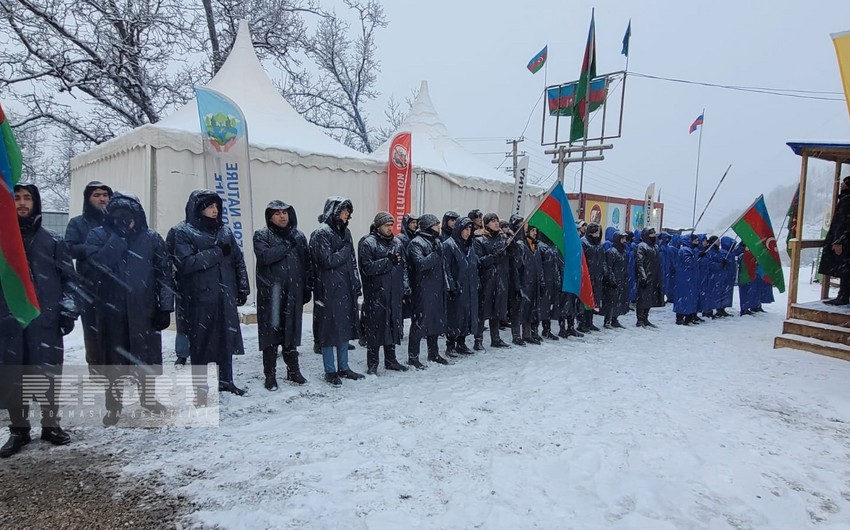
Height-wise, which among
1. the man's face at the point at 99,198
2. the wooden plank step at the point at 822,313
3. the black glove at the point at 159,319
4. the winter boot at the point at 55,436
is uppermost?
the man's face at the point at 99,198

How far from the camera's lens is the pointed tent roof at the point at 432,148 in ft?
35.2

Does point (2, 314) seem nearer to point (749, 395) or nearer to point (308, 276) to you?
point (308, 276)

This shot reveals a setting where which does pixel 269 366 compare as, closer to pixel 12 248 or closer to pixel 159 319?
pixel 159 319

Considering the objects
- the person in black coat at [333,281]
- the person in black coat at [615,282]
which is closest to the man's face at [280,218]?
the person in black coat at [333,281]

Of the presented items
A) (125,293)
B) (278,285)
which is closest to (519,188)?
(278,285)

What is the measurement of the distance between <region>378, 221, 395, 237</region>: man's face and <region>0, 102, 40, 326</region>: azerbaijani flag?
304cm

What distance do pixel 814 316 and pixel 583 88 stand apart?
7.51m

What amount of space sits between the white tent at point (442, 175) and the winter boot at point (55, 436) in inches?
286

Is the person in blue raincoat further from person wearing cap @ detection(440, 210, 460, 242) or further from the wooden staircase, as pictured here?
person wearing cap @ detection(440, 210, 460, 242)

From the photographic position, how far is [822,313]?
6.77 m

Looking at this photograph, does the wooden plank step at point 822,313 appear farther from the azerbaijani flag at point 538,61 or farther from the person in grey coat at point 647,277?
the azerbaijani flag at point 538,61

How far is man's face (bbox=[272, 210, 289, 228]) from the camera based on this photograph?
4.68 meters

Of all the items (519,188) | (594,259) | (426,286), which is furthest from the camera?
(519,188)

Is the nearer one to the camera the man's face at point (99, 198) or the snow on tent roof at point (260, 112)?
the man's face at point (99, 198)
